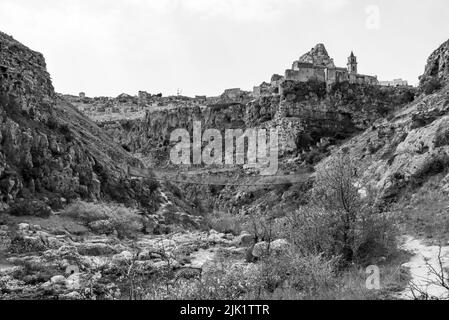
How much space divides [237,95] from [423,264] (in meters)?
57.2

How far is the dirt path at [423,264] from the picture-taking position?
34.2ft

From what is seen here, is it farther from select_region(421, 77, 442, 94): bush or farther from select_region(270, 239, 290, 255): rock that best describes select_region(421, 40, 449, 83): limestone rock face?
select_region(270, 239, 290, 255): rock

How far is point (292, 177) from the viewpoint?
45500mm

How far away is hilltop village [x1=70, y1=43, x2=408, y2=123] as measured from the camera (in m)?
59.9

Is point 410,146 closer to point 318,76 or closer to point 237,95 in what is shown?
point 318,76

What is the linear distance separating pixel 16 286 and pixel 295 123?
149ft

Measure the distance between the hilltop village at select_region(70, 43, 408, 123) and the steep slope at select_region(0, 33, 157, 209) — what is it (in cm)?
3659

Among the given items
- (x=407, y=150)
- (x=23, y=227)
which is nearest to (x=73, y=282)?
(x=23, y=227)

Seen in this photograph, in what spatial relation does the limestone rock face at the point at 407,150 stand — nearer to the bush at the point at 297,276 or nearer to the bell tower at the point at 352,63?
the bush at the point at 297,276

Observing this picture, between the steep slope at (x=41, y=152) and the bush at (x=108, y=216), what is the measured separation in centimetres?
83

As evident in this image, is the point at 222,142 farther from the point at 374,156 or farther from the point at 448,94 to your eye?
the point at 448,94

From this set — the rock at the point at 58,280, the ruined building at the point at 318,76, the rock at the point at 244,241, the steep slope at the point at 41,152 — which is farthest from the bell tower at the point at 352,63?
the rock at the point at 58,280

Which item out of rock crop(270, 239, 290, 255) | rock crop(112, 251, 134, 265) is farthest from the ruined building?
rock crop(112, 251, 134, 265)

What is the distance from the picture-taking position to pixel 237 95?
6925 centimetres
